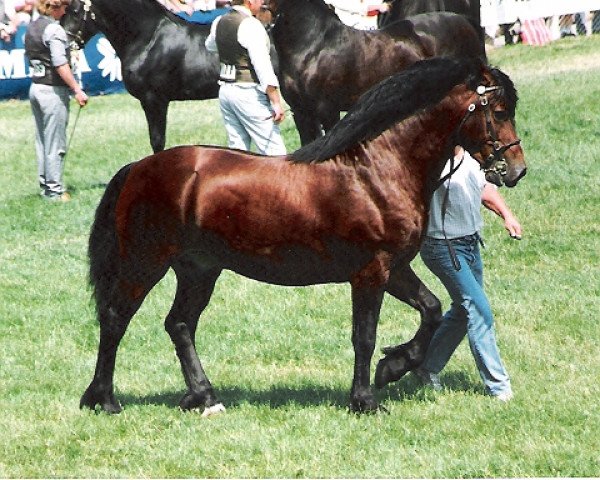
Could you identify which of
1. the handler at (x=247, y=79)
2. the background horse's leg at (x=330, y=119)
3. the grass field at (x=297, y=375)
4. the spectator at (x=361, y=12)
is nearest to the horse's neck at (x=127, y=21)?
the grass field at (x=297, y=375)

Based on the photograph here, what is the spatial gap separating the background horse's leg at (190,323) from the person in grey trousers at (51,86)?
7.97 m

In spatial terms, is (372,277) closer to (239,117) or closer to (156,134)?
(239,117)

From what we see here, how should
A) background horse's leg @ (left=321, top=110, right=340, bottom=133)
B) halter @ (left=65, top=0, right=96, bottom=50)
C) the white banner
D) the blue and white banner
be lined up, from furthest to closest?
the white banner
the blue and white banner
halter @ (left=65, top=0, right=96, bottom=50)
background horse's leg @ (left=321, top=110, right=340, bottom=133)

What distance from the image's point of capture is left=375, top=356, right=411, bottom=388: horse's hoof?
311 inches

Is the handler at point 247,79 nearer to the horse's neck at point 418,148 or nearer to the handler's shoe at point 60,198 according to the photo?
the handler's shoe at point 60,198

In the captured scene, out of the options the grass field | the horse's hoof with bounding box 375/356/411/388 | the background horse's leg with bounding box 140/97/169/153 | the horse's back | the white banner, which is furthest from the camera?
the white banner

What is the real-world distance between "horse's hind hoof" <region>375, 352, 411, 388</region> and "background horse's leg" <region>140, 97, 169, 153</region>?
8.84 metres

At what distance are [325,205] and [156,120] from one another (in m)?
9.30

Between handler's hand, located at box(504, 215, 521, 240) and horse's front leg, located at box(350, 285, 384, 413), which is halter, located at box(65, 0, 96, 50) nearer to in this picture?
handler's hand, located at box(504, 215, 521, 240)

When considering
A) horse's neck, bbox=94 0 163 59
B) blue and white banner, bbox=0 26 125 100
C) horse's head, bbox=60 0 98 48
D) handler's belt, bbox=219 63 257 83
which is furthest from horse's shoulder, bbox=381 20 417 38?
blue and white banner, bbox=0 26 125 100

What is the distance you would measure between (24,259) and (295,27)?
3971 mm

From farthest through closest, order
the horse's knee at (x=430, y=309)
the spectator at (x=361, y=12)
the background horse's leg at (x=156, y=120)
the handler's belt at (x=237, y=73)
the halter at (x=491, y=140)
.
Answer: the spectator at (x=361, y=12) < the background horse's leg at (x=156, y=120) < the handler's belt at (x=237, y=73) < the horse's knee at (x=430, y=309) < the halter at (x=491, y=140)

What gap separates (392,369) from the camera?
7922 mm

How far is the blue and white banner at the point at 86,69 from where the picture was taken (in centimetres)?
2381
